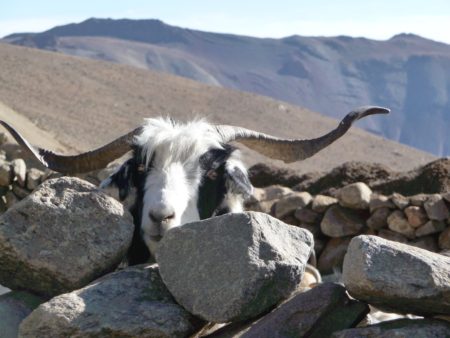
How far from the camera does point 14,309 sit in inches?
195

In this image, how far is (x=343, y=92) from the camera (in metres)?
154

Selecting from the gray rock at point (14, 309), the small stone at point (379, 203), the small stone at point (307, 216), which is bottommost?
the small stone at point (307, 216)

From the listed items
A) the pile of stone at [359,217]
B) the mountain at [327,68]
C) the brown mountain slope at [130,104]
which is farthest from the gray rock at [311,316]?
the mountain at [327,68]

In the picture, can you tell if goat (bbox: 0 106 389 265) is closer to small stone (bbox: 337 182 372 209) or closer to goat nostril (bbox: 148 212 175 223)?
goat nostril (bbox: 148 212 175 223)

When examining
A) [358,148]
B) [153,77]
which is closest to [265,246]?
[358,148]

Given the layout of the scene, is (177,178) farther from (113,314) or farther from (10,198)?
(10,198)

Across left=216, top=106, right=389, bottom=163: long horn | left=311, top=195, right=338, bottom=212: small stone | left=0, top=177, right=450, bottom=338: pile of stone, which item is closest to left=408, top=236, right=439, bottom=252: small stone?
left=311, top=195, right=338, bottom=212: small stone

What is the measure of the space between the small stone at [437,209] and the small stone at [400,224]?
1.11ft

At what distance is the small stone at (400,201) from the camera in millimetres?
10648

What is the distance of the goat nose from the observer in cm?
555

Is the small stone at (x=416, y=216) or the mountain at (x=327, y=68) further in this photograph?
the mountain at (x=327, y=68)

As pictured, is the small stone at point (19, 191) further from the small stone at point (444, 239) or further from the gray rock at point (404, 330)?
the gray rock at point (404, 330)

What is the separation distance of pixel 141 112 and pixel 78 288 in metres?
Answer: 47.3

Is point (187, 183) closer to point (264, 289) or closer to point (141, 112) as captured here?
point (264, 289)
